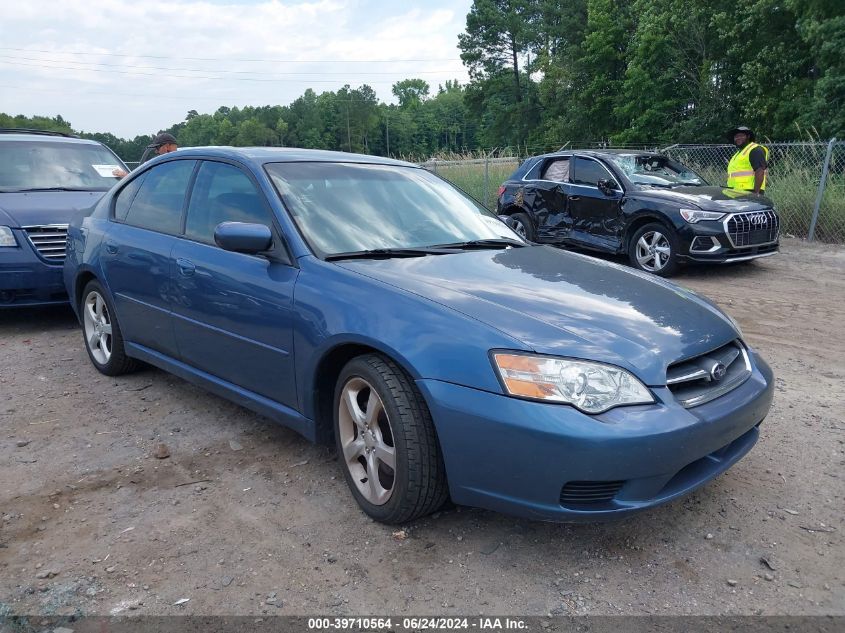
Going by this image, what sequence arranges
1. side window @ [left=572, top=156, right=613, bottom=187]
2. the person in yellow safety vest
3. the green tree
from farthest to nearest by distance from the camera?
1. the green tree
2. the person in yellow safety vest
3. side window @ [left=572, top=156, right=613, bottom=187]

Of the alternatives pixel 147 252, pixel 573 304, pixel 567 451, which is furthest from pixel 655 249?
pixel 567 451

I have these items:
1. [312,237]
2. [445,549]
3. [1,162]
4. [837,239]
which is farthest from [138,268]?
[837,239]

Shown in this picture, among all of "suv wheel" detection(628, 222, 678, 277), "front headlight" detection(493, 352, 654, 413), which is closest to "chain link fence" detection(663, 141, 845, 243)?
"suv wheel" detection(628, 222, 678, 277)

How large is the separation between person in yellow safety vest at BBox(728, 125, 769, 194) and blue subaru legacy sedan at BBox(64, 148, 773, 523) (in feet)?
23.5

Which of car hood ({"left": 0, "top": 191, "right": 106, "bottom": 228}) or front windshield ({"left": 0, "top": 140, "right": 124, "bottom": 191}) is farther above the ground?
front windshield ({"left": 0, "top": 140, "right": 124, "bottom": 191})

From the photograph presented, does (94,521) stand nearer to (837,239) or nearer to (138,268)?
(138,268)

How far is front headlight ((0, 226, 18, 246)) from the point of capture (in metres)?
5.89

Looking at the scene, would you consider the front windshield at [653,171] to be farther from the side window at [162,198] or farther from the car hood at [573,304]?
the side window at [162,198]

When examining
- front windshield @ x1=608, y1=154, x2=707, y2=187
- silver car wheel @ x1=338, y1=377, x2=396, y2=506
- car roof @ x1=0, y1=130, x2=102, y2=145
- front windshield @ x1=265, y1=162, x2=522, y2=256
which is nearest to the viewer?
silver car wheel @ x1=338, y1=377, x2=396, y2=506

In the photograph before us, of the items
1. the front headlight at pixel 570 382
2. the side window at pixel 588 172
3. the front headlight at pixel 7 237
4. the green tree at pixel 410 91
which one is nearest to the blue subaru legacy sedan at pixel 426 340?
the front headlight at pixel 570 382

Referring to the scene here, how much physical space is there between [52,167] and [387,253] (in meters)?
5.63

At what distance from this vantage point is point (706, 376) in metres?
2.60

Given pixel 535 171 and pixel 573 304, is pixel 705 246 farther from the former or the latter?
pixel 573 304

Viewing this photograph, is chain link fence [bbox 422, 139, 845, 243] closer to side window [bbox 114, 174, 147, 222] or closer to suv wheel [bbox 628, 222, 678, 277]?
suv wheel [bbox 628, 222, 678, 277]
